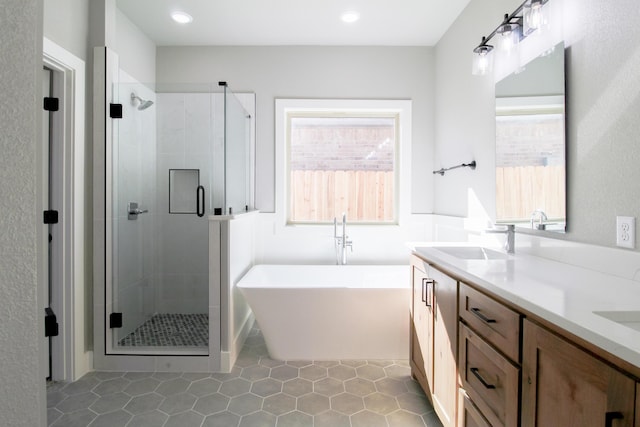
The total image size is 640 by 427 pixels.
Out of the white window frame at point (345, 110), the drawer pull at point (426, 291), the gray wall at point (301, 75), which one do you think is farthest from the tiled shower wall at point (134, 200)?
the drawer pull at point (426, 291)

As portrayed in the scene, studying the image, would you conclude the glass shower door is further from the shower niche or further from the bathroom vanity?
the bathroom vanity

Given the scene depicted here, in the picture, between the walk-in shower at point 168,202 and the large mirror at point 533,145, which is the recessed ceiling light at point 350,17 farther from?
the large mirror at point 533,145

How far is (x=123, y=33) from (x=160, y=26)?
32 centimetres

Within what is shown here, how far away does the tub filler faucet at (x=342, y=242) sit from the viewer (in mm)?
3336

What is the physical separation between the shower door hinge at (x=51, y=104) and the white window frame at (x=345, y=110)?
1.72m

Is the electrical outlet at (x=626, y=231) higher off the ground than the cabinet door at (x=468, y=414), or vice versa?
the electrical outlet at (x=626, y=231)

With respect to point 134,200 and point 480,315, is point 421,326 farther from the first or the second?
point 134,200

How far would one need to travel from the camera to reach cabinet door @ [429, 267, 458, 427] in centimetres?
156

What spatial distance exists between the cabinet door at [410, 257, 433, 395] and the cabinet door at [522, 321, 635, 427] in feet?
2.73

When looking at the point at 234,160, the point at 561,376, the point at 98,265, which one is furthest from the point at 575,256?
the point at 98,265

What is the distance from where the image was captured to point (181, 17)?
2885 mm

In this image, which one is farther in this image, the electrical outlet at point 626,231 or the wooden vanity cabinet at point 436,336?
the wooden vanity cabinet at point 436,336

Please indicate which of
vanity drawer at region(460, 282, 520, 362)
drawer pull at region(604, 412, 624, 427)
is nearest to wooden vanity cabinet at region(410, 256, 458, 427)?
vanity drawer at region(460, 282, 520, 362)

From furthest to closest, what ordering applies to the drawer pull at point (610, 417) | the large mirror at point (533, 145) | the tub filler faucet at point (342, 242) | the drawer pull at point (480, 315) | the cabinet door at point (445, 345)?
the tub filler faucet at point (342, 242), the large mirror at point (533, 145), the cabinet door at point (445, 345), the drawer pull at point (480, 315), the drawer pull at point (610, 417)
